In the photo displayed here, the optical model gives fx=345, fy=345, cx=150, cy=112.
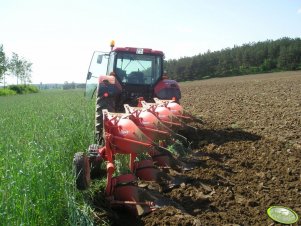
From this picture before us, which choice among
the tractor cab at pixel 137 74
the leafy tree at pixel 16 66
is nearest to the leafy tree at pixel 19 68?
the leafy tree at pixel 16 66

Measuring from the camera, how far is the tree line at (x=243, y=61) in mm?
37156

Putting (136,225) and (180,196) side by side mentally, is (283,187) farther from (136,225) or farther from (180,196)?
(136,225)

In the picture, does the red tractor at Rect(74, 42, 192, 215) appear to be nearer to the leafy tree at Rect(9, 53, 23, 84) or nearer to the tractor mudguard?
the tractor mudguard

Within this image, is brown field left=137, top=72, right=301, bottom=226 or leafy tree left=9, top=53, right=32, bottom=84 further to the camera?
leafy tree left=9, top=53, right=32, bottom=84

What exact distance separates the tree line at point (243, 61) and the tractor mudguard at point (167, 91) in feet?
109

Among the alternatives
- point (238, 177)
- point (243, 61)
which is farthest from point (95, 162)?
point (243, 61)

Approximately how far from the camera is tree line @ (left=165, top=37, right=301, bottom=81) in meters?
37.2

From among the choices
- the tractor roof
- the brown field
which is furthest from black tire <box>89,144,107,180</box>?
the tractor roof

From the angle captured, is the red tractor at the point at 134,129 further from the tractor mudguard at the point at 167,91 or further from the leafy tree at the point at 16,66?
the leafy tree at the point at 16,66

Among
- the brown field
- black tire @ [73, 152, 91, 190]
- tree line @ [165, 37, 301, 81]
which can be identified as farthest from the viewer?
tree line @ [165, 37, 301, 81]

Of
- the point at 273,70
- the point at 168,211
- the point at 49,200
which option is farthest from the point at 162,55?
the point at 273,70

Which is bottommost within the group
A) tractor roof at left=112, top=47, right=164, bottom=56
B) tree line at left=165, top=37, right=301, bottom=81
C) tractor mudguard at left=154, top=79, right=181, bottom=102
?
tractor mudguard at left=154, top=79, right=181, bottom=102

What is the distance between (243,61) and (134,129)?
39653 millimetres

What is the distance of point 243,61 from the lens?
4103 cm
